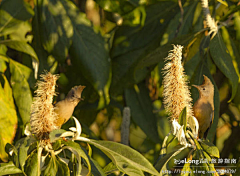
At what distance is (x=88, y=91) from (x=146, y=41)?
0.34 meters

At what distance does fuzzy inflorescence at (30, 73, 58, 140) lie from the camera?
2.14 ft

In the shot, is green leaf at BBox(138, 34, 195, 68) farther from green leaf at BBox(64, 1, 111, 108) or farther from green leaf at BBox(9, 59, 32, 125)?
green leaf at BBox(9, 59, 32, 125)

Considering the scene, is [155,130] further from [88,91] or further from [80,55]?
[80,55]

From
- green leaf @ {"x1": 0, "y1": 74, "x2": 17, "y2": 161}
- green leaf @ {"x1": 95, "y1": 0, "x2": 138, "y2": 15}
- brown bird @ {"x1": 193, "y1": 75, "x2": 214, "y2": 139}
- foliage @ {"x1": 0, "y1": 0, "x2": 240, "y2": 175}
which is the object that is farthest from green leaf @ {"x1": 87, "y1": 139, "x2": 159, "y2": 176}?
green leaf @ {"x1": 95, "y1": 0, "x2": 138, "y2": 15}

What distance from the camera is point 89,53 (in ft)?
3.88

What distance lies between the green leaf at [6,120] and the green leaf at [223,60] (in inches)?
27.0

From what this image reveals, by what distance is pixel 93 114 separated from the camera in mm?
1498

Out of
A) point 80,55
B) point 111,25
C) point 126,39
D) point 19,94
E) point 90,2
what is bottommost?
point 19,94

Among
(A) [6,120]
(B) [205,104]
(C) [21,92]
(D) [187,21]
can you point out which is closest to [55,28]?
(C) [21,92]

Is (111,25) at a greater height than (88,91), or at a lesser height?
greater

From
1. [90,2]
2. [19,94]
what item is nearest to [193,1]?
[90,2]

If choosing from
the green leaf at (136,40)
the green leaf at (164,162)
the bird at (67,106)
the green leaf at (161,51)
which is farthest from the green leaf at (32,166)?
the green leaf at (136,40)

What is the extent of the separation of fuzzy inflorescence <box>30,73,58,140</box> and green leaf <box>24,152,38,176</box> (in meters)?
0.05

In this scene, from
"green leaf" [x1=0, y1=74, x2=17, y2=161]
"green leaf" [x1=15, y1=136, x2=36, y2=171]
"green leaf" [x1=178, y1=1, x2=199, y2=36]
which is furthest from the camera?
"green leaf" [x1=178, y1=1, x2=199, y2=36]
